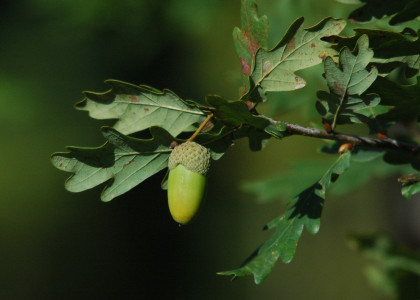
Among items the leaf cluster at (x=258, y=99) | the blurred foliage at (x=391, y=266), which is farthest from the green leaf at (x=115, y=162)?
the blurred foliage at (x=391, y=266)

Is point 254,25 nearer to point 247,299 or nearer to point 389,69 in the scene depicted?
point 389,69

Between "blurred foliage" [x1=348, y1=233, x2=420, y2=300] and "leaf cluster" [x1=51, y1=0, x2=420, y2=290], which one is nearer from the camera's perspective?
"leaf cluster" [x1=51, y1=0, x2=420, y2=290]

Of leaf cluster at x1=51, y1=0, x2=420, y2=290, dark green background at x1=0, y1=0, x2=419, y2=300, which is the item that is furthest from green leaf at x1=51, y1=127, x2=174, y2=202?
dark green background at x1=0, y1=0, x2=419, y2=300

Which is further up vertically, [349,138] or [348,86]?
[348,86]

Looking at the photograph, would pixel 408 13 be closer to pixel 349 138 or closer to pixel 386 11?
pixel 386 11

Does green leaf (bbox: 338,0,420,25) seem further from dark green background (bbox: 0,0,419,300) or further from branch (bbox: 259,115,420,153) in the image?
dark green background (bbox: 0,0,419,300)

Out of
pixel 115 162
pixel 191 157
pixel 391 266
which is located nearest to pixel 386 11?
pixel 191 157
